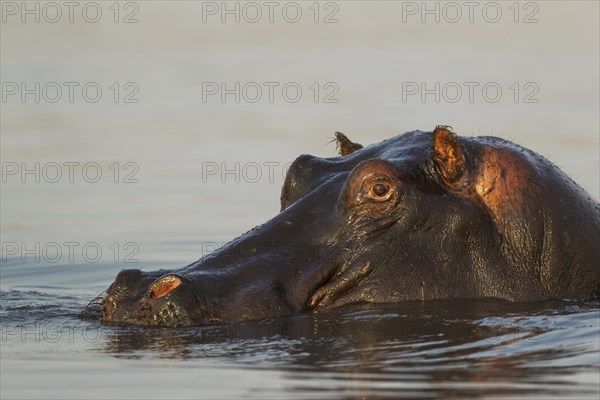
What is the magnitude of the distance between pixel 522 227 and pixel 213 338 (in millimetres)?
2570

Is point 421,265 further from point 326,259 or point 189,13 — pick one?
point 189,13

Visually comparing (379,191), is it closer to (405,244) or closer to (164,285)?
(405,244)

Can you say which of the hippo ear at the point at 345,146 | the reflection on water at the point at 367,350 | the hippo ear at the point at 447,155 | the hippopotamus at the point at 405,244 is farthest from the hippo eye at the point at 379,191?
the hippo ear at the point at 345,146

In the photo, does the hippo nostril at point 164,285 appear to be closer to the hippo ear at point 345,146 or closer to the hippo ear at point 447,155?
the hippo ear at point 447,155

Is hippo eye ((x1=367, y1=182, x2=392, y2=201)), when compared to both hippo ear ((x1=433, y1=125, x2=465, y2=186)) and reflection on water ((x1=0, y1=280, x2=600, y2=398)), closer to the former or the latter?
hippo ear ((x1=433, y1=125, x2=465, y2=186))

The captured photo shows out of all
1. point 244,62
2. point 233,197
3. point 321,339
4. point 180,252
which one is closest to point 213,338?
point 321,339

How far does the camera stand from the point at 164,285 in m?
10.5

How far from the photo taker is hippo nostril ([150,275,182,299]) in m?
10.5

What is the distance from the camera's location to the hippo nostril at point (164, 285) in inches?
414

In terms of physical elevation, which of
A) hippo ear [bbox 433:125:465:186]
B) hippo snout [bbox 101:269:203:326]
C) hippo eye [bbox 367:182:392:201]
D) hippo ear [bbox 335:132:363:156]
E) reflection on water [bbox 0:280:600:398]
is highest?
hippo ear [bbox 335:132:363:156]

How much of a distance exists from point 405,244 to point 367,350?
139 cm

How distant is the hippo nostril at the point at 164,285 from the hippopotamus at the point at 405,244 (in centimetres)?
1

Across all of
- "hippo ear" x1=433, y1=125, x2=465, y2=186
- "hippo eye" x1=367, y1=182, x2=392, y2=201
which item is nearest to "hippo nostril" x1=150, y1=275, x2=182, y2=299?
"hippo eye" x1=367, y1=182, x2=392, y2=201

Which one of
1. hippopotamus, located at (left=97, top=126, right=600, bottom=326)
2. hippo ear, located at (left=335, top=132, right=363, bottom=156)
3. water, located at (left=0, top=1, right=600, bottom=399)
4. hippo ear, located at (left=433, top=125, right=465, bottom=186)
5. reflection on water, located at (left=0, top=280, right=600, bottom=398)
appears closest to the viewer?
reflection on water, located at (left=0, top=280, right=600, bottom=398)
